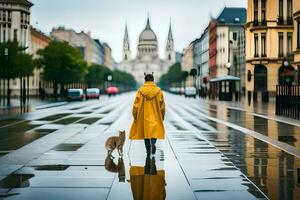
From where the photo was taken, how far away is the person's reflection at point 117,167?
9938mm

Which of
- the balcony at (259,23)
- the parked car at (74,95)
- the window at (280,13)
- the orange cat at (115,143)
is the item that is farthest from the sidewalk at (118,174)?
the parked car at (74,95)

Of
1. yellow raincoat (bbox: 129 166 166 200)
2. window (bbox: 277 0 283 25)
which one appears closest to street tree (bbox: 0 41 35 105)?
window (bbox: 277 0 283 25)

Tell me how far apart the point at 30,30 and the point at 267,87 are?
4599 centimetres

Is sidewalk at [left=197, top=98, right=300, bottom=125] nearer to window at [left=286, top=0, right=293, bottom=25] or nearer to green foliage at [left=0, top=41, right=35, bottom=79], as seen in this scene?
window at [left=286, top=0, right=293, bottom=25]

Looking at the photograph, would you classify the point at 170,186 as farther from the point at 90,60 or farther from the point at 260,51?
the point at 90,60

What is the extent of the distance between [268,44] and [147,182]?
5402cm

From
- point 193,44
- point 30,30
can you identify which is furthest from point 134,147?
point 193,44

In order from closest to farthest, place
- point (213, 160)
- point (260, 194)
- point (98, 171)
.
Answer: point (260, 194)
point (98, 171)
point (213, 160)

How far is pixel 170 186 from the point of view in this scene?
8852 mm

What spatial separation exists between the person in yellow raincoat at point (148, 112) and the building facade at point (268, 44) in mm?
49487

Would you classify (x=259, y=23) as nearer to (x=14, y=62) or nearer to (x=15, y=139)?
(x=14, y=62)

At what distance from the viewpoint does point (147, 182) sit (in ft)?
30.2

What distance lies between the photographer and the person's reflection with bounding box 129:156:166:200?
26.6 feet

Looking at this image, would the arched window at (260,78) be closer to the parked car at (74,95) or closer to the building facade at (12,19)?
the parked car at (74,95)
